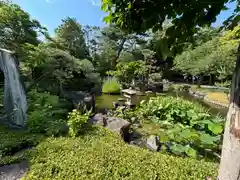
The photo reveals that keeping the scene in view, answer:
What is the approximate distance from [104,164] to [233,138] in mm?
1982

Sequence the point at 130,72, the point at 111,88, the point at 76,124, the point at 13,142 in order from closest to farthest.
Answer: the point at 13,142
the point at 76,124
the point at 111,88
the point at 130,72

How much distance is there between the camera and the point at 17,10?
6906mm

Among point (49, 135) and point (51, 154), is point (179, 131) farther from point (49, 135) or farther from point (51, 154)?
point (49, 135)

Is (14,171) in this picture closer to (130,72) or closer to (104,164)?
(104,164)

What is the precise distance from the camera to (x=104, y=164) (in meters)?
2.46

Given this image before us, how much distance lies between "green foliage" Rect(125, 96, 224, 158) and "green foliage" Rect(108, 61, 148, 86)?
17.0ft

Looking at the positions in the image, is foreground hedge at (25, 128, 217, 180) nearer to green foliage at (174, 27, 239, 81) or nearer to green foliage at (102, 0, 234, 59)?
green foliage at (102, 0, 234, 59)

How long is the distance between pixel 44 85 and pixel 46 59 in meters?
1.47

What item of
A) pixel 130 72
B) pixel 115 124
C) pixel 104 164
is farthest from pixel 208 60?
pixel 104 164

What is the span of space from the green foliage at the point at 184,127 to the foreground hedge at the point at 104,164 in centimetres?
56

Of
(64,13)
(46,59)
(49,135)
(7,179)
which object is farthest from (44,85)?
(64,13)

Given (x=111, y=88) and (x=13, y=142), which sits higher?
(x=111, y=88)

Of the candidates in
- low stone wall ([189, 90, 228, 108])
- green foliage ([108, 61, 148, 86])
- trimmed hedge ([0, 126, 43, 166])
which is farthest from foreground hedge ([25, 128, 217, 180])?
green foliage ([108, 61, 148, 86])

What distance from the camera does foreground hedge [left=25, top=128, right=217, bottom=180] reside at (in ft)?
7.47
